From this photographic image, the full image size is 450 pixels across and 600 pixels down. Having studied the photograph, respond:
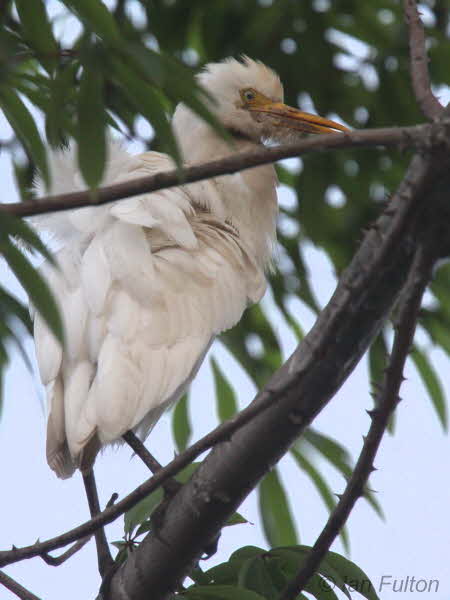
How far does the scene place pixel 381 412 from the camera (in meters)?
1.12

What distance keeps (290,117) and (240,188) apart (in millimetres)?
250

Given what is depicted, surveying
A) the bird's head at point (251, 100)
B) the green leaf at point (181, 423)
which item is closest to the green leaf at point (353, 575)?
the green leaf at point (181, 423)

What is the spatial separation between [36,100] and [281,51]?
1.50m

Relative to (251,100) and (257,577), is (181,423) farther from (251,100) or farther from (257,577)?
(257,577)

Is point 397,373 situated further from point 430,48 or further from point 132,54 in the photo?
point 430,48

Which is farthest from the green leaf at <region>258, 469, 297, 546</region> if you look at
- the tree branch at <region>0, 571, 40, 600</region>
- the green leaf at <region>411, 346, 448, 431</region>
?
the tree branch at <region>0, 571, 40, 600</region>

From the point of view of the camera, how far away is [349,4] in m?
2.48

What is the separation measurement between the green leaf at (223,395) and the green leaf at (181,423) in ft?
0.43

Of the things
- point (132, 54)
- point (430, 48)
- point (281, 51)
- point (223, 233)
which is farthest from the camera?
point (281, 51)

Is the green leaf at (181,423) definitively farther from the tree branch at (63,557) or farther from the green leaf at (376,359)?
the tree branch at (63,557)

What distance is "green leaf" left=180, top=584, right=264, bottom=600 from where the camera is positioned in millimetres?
1367

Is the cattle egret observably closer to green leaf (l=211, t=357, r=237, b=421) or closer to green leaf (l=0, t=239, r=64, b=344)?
green leaf (l=211, t=357, r=237, b=421)

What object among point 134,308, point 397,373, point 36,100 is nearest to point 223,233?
point 134,308

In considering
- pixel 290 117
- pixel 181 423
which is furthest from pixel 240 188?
pixel 181 423
